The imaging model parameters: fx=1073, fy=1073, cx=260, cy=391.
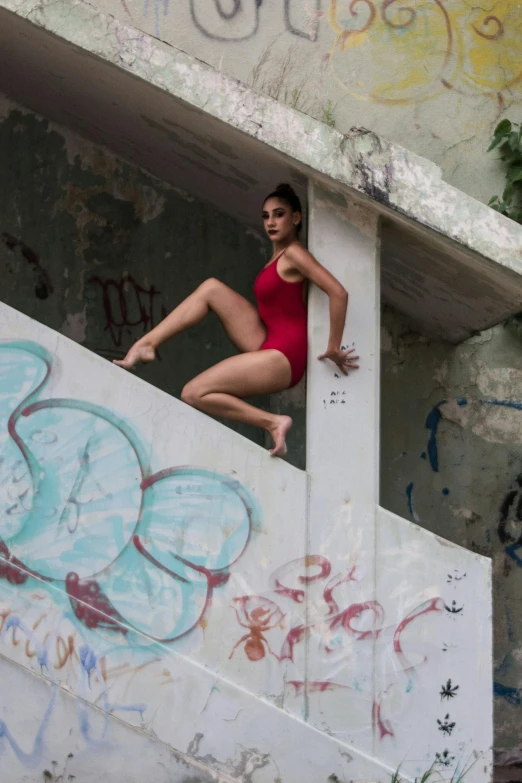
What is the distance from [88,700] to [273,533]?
1.21 meters

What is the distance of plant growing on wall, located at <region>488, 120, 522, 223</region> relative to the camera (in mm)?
7934

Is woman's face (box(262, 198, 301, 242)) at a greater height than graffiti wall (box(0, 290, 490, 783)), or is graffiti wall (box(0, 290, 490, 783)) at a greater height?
woman's face (box(262, 198, 301, 242))

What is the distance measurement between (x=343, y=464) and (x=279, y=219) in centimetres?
140

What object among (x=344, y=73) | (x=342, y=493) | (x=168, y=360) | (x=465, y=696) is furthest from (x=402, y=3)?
(x=465, y=696)

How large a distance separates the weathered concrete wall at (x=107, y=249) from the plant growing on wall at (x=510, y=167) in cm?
184

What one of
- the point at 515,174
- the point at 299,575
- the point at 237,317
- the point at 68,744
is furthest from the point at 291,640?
the point at 515,174

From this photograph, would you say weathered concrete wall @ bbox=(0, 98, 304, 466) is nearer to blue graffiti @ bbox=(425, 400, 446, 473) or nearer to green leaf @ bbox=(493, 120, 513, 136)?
blue graffiti @ bbox=(425, 400, 446, 473)

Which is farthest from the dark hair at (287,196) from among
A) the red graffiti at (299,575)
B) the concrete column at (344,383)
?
the red graffiti at (299,575)

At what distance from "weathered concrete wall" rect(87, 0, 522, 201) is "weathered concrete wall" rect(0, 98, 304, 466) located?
3.50 ft

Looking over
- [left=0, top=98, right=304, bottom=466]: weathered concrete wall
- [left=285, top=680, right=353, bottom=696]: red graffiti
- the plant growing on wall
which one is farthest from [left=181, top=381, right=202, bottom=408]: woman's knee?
the plant growing on wall

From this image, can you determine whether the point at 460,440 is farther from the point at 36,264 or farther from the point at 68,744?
the point at 68,744

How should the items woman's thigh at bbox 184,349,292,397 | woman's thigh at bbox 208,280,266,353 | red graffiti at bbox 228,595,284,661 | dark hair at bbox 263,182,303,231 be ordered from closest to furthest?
red graffiti at bbox 228,595,284,661 → woman's thigh at bbox 184,349,292,397 → woman's thigh at bbox 208,280,266,353 → dark hair at bbox 263,182,303,231

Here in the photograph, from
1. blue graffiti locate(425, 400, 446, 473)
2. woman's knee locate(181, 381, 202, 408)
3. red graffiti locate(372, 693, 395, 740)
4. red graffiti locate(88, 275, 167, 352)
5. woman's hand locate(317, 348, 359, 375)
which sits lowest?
red graffiti locate(372, 693, 395, 740)

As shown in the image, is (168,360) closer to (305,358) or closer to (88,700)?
(305,358)
